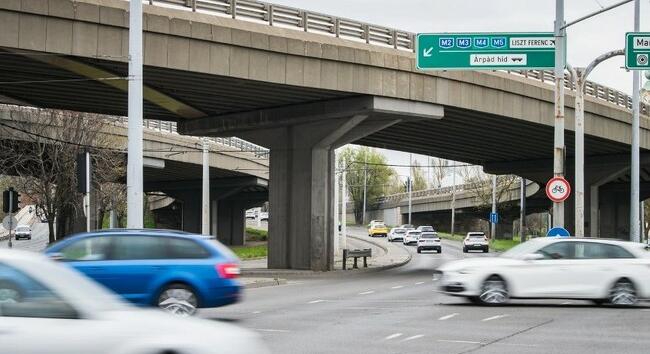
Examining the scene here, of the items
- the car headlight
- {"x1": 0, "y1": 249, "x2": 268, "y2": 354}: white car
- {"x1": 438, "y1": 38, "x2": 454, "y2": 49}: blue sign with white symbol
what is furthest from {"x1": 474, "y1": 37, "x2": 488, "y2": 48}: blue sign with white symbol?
{"x1": 0, "y1": 249, "x2": 268, "y2": 354}: white car

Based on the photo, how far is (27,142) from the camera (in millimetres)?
49312

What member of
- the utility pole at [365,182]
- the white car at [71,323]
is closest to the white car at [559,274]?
the white car at [71,323]

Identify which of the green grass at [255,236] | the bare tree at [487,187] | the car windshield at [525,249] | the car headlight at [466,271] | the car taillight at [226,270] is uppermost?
the bare tree at [487,187]

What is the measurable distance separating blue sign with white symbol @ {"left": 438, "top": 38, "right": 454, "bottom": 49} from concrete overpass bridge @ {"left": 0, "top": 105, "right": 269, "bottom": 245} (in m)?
26.8

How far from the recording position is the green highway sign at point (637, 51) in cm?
2747

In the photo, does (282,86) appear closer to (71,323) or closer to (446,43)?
(446,43)

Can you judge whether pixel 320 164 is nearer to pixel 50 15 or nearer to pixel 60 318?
pixel 50 15

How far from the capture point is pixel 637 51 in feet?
90.5

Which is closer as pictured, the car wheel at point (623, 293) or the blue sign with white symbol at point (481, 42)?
the car wheel at point (623, 293)

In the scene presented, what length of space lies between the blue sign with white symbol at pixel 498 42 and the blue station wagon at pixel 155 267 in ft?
44.6

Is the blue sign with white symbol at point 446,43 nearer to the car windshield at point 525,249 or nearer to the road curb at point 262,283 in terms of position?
the road curb at point 262,283

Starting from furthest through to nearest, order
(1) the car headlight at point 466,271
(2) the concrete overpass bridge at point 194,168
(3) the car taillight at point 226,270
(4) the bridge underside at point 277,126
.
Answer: (2) the concrete overpass bridge at point 194,168 < (4) the bridge underside at point 277,126 < (1) the car headlight at point 466,271 < (3) the car taillight at point 226,270

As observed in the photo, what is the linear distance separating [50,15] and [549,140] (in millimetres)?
29053

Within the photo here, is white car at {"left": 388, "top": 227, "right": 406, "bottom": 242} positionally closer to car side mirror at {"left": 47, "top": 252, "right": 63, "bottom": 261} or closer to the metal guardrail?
the metal guardrail
